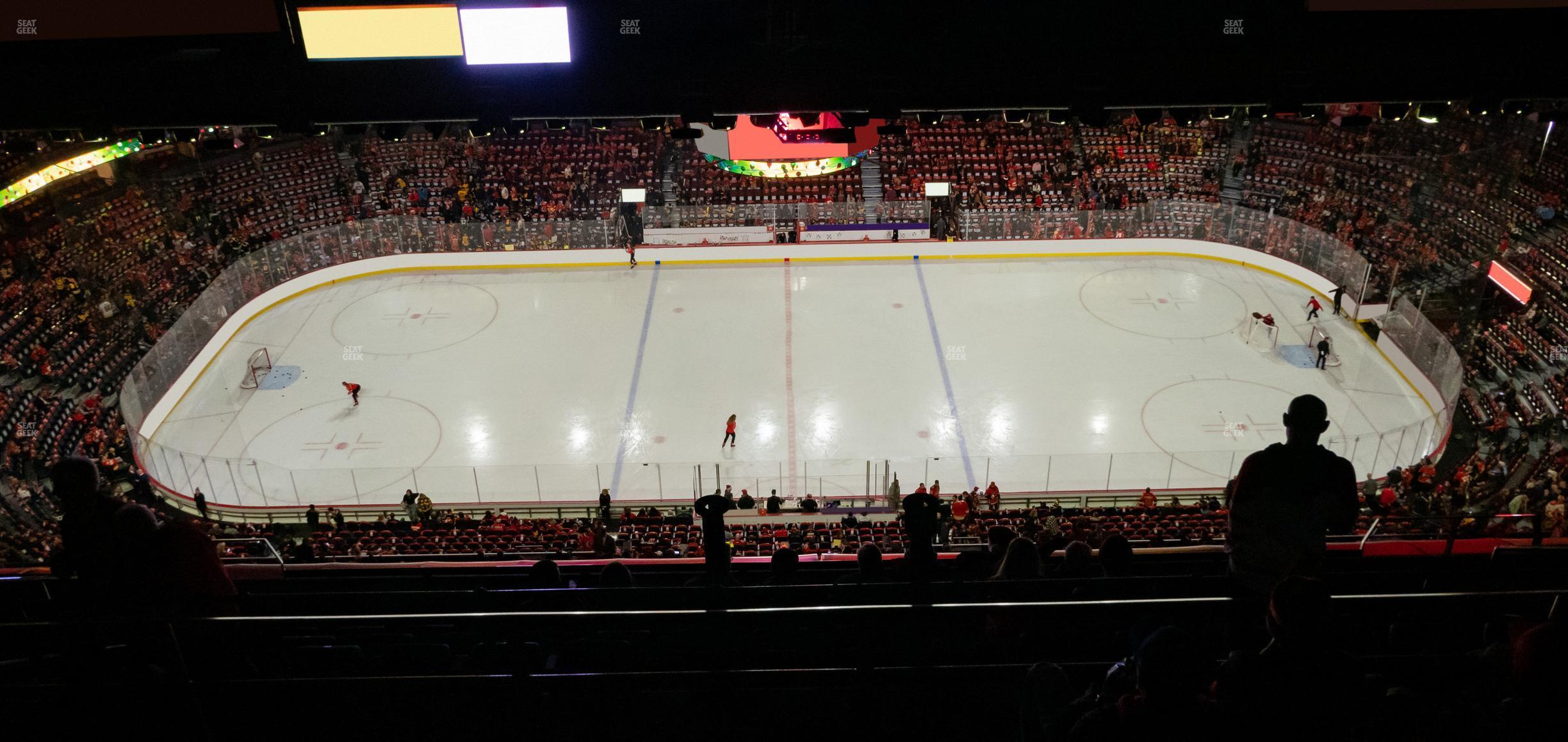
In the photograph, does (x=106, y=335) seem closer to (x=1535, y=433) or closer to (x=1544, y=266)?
(x=1535, y=433)

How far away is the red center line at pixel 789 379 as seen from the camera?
15492 mm

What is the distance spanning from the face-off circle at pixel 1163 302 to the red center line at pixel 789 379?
7.01 m

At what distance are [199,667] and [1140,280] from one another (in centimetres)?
2343

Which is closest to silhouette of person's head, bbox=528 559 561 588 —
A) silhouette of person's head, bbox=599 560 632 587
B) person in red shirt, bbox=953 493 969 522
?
silhouette of person's head, bbox=599 560 632 587

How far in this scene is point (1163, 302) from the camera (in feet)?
75.1

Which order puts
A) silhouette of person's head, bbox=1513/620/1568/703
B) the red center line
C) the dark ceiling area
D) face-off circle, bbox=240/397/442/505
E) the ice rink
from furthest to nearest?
the ice rink, face-off circle, bbox=240/397/442/505, the red center line, the dark ceiling area, silhouette of person's head, bbox=1513/620/1568/703

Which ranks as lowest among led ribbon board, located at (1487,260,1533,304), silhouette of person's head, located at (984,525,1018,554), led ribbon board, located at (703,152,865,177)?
led ribbon board, located at (1487,260,1533,304)

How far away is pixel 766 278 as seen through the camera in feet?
83.0

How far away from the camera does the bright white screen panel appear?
25.6 feet

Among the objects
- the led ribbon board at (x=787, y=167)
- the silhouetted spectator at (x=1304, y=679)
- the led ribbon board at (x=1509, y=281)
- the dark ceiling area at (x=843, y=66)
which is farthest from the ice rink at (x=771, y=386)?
the silhouetted spectator at (x=1304, y=679)

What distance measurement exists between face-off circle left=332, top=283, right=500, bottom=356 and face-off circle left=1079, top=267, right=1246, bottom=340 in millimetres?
14464

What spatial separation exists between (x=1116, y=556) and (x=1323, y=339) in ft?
57.0

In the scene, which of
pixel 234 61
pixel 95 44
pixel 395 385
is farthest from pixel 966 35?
pixel 395 385

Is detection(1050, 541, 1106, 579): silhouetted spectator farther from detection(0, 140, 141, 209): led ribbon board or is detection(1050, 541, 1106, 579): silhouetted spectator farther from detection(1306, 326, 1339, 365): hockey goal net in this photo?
detection(0, 140, 141, 209): led ribbon board
